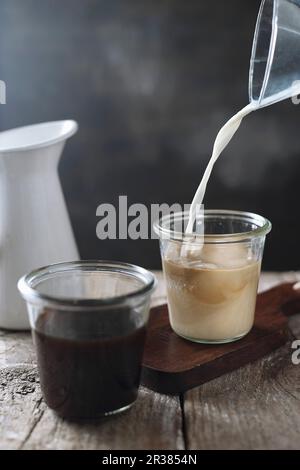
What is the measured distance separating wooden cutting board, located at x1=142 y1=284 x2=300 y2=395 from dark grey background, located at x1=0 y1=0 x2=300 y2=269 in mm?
414

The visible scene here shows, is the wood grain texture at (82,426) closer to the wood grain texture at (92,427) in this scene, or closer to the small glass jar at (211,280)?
the wood grain texture at (92,427)

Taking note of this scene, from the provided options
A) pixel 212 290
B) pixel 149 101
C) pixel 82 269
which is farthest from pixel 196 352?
pixel 149 101

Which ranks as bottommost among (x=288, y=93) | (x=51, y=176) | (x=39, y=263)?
(x=39, y=263)

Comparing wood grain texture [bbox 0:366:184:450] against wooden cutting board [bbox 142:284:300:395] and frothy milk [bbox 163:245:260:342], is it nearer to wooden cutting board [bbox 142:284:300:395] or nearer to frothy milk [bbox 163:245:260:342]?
wooden cutting board [bbox 142:284:300:395]

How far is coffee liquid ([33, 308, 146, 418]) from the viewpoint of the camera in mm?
838

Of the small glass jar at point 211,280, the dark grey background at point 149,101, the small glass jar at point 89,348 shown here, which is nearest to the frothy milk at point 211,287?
the small glass jar at point 211,280

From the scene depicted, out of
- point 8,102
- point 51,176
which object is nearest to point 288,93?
point 51,176

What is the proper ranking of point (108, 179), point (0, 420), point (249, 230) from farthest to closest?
1. point (108, 179)
2. point (249, 230)
3. point (0, 420)

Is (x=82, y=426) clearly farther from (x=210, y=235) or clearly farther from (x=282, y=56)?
(x=282, y=56)

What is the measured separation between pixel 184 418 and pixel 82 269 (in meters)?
0.26

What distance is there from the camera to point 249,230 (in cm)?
113

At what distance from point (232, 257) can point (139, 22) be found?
25.3 inches

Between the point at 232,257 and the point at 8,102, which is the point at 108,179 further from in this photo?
the point at 232,257

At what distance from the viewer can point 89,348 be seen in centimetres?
83
